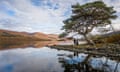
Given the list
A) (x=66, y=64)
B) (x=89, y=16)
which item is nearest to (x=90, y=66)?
(x=66, y=64)

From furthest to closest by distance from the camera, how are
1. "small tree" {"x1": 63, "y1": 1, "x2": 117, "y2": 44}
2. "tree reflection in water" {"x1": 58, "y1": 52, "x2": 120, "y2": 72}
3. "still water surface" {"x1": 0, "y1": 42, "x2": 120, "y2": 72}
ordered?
1. "small tree" {"x1": 63, "y1": 1, "x2": 117, "y2": 44}
2. "still water surface" {"x1": 0, "y1": 42, "x2": 120, "y2": 72}
3. "tree reflection in water" {"x1": 58, "y1": 52, "x2": 120, "y2": 72}

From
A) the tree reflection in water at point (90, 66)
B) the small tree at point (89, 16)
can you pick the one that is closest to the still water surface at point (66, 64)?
the tree reflection in water at point (90, 66)

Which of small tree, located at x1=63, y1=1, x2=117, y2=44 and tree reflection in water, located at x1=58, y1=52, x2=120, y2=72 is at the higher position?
small tree, located at x1=63, y1=1, x2=117, y2=44

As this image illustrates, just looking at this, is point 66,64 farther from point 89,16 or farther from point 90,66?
point 89,16

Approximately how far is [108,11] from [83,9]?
392 cm

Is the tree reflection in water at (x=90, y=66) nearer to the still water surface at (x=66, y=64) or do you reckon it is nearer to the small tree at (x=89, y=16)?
the still water surface at (x=66, y=64)

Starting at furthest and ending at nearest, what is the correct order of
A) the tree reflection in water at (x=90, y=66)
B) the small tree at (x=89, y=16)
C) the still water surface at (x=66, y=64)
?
the small tree at (x=89, y=16), the still water surface at (x=66, y=64), the tree reflection in water at (x=90, y=66)

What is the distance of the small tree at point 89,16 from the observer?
31.7 m

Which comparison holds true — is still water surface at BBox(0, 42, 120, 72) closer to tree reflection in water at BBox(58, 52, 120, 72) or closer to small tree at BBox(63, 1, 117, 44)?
tree reflection in water at BBox(58, 52, 120, 72)

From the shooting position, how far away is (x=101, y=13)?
106 feet

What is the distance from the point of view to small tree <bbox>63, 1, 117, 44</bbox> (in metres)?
31.7

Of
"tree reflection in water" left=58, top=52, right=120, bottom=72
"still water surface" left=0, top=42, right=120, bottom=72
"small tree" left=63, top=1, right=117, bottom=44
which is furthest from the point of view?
"small tree" left=63, top=1, right=117, bottom=44

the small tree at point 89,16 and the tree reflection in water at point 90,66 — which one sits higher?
the small tree at point 89,16

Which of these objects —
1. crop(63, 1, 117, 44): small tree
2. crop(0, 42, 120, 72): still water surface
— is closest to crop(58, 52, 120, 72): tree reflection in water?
crop(0, 42, 120, 72): still water surface
